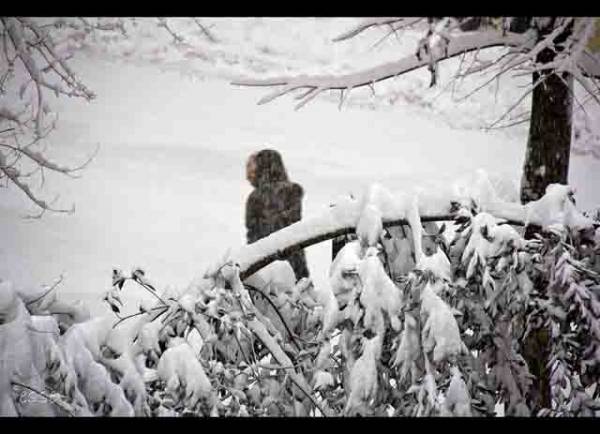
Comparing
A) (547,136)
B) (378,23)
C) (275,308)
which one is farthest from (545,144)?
(275,308)

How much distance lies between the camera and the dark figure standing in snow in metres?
3.46

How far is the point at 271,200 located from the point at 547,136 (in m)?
1.41

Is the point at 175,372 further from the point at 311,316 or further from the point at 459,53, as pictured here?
the point at 459,53

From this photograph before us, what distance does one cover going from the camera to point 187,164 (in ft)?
11.3

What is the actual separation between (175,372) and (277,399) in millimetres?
565

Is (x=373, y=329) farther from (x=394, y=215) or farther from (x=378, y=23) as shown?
(x=378, y=23)

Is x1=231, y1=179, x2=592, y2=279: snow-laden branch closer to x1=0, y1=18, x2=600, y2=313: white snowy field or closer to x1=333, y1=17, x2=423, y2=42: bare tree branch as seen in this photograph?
x1=0, y1=18, x2=600, y2=313: white snowy field

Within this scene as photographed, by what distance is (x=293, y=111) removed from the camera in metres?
3.45

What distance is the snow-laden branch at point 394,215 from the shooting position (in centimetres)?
309

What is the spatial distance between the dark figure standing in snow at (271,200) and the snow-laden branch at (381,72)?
31 cm

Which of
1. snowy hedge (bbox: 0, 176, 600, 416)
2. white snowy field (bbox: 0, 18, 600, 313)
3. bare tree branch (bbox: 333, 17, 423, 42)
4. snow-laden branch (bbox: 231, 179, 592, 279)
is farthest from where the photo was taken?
white snowy field (bbox: 0, 18, 600, 313)

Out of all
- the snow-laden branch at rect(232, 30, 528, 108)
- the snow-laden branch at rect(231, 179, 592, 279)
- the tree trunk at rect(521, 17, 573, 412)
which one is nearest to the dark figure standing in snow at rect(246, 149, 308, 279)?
the snow-laden branch at rect(231, 179, 592, 279)

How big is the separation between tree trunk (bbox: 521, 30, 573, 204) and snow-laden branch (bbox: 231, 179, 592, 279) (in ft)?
0.89
